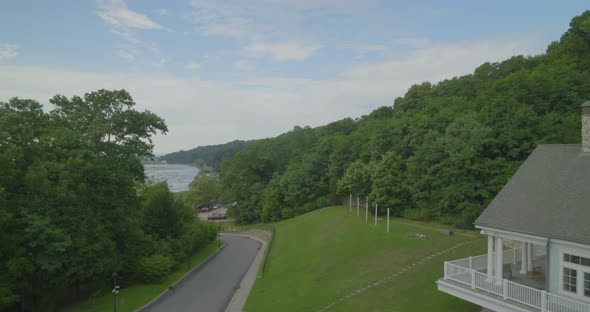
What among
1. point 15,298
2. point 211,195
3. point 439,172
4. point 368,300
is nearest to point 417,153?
point 439,172

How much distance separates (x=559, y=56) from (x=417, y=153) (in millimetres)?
26041

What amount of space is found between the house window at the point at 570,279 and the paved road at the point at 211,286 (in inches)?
723

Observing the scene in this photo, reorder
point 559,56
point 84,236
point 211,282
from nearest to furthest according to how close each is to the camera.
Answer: point 84,236, point 211,282, point 559,56

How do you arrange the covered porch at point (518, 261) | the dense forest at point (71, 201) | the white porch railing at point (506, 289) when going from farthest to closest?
the dense forest at point (71, 201) < the covered porch at point (518, 261) < the white porch railing at point (506, 289)

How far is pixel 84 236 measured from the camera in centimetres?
2447

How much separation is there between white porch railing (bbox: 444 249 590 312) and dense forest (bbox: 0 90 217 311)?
68.6ft

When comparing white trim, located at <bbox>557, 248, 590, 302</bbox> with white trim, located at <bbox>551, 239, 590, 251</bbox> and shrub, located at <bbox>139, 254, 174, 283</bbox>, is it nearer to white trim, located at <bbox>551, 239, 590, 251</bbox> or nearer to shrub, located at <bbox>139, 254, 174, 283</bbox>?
white trim, located at <bbox>551, 239, 590, 251</bbox>

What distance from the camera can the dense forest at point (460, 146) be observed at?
31266mm

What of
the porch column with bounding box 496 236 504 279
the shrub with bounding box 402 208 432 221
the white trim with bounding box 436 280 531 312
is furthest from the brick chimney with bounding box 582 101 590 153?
the shrub with bounding box 402 208 432 221

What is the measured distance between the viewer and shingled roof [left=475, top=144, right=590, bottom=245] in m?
13.9

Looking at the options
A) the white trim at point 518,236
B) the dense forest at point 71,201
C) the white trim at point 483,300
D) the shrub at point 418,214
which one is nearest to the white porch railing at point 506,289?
the white trim at point 483,300

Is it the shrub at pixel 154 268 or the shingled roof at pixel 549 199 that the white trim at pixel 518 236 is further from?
the shrub at pixel 154 268

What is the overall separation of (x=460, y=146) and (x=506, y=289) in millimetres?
20075

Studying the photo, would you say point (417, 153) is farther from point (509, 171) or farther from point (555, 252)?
point (555, 252)
